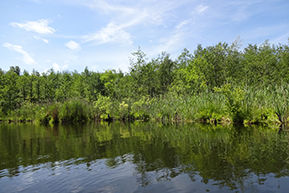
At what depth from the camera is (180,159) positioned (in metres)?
4.59

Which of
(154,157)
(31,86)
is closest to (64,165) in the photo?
(154,157)

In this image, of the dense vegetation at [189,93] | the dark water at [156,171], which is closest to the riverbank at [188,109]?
the dense vegetation at [189,93]

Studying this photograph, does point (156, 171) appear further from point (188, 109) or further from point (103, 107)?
point (103, 107)

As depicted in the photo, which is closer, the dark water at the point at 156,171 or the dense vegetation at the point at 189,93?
the dark water at the point at 156,171

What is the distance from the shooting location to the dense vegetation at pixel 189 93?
37.8 feet

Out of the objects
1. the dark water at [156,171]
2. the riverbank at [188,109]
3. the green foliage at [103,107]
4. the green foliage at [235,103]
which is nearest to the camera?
the dark water at [156,171]

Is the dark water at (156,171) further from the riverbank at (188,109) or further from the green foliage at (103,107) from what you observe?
the green foliage at (103,107)

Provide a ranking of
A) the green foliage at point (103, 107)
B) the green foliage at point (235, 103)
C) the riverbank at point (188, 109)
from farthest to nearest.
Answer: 1. the green foliage at point (103, 107)
2. the green foliage at point (235, 103)
3. the riverbank at point (188, 109)

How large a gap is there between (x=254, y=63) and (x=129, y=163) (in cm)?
2191

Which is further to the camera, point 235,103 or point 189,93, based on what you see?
point 189,93

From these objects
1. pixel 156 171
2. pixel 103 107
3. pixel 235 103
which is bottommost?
pixel 156 171

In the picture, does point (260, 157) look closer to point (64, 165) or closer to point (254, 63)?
point (64, 165)

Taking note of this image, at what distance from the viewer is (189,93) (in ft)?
72.0

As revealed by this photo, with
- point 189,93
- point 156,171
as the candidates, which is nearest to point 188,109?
point 189,93
